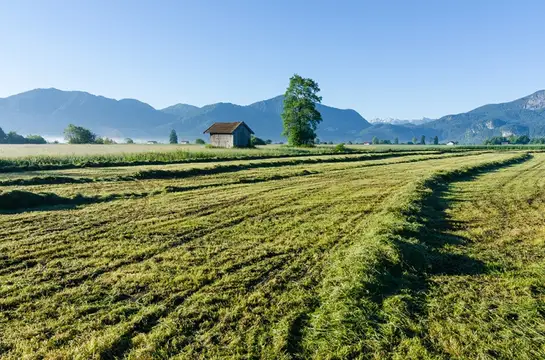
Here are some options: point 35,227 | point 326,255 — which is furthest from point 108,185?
point 326,255

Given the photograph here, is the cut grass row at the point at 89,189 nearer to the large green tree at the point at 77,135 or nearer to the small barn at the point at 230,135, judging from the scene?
the small barn at the point at 230,135

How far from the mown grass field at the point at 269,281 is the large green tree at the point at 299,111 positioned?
53407 mm

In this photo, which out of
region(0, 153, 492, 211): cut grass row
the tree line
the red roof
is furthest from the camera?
the tree line

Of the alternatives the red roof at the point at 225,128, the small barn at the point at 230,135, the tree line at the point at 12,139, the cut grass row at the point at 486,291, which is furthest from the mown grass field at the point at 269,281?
the tree line at the point at 12,139

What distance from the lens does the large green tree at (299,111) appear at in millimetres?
63344

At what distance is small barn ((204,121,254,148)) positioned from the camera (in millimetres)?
61803

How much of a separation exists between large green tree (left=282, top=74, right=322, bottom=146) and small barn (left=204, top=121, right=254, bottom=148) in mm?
7750

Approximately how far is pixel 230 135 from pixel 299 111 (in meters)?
14.1

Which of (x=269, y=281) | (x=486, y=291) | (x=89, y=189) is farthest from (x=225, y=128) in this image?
(x=486, y=291)

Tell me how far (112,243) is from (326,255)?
465 centimetres

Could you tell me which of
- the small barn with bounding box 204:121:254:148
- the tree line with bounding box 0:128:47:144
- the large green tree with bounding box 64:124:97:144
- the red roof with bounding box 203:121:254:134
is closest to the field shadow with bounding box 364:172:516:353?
the small barn with bounding box 204:121:254:148

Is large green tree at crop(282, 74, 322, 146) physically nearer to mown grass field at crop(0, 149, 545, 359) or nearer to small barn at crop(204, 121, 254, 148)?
small barn at crop(204, 121, 254, 148)

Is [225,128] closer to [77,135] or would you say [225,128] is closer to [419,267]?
[77,135]

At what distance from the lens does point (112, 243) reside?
7.29 meters
